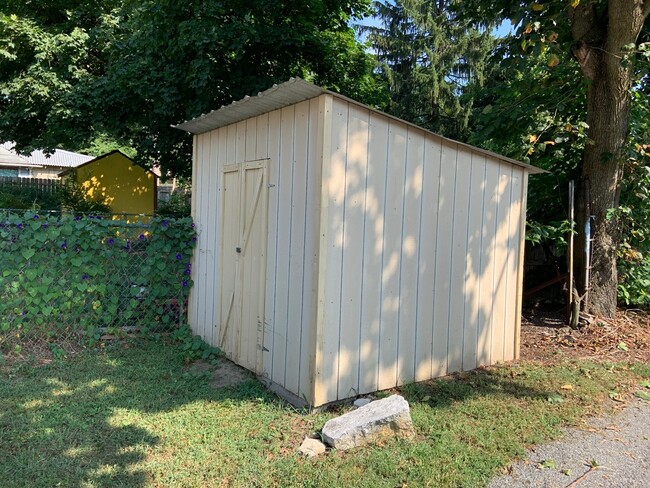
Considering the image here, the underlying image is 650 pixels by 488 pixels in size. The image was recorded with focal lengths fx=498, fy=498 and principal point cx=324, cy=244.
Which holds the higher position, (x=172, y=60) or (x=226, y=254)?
(x=172, y=60)

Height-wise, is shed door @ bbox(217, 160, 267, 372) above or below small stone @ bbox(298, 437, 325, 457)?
above

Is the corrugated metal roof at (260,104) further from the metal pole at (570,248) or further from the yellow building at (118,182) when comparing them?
the yellow building at (118,182)

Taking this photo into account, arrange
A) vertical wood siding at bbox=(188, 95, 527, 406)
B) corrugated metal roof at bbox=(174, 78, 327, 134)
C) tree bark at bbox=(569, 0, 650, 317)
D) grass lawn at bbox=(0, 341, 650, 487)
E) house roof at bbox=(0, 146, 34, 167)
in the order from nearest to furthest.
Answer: grass lawn at bbox=(0, 341, 650, 487) < corrugated metal roof at bbox=(174, 78, 327, 134) < vertical wood siding at bbox=(188, 95, 527, 406) < tree bark at bbox=(569, 0, 650, 317) < house roof at bbox=(0, 146, 34, 167)

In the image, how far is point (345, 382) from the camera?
12.0 ft

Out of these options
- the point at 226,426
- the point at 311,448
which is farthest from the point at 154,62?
the point at 311,448

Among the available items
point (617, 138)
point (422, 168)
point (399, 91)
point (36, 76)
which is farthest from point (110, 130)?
point (399, 91)

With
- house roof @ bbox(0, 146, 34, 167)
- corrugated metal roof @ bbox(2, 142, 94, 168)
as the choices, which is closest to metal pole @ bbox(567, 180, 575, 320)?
corrugated metal roof @ bbox(2, 142, 94, 168)

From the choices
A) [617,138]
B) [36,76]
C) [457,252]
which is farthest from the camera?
[36,76]

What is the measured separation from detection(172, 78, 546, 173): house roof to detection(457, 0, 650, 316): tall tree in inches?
63.8

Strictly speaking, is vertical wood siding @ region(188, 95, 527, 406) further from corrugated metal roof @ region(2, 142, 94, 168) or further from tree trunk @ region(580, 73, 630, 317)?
corrugated metal roof @ region(2, 142, 94, 168)

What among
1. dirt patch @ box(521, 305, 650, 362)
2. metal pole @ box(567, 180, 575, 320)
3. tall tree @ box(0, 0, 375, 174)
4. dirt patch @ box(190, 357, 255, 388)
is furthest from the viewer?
tall tree @ box(0, 0, 375, 174)

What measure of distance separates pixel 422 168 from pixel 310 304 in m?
1.48

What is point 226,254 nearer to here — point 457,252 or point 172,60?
point 457,252

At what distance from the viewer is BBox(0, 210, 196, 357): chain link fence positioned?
451cm
